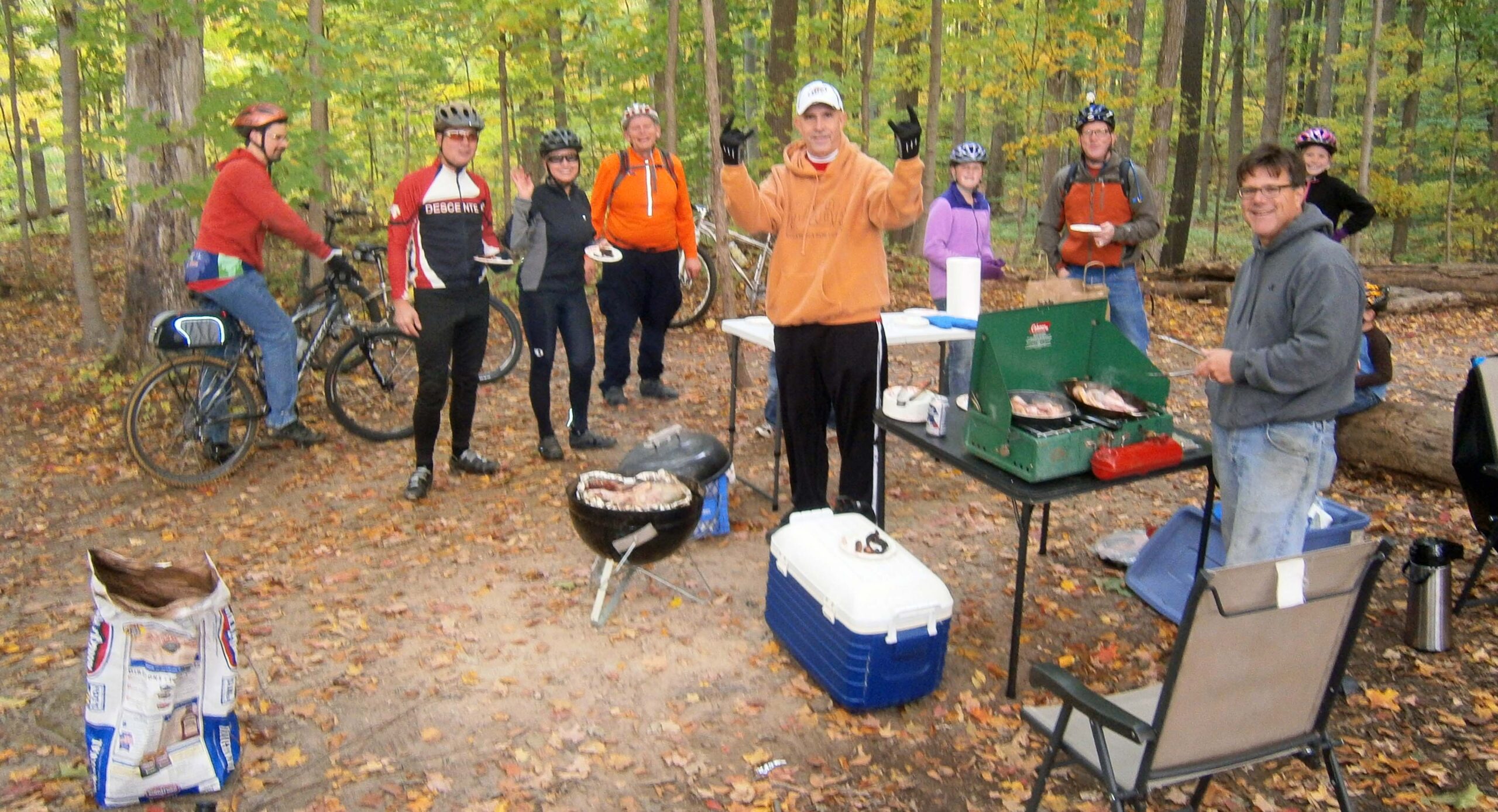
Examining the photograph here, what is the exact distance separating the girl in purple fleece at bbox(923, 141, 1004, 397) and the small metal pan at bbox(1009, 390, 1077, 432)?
214 centimetres

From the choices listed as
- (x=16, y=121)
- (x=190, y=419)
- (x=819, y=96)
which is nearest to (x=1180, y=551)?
(x=819, y=96)

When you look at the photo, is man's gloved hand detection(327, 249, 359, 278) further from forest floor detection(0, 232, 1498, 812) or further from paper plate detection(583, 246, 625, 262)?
paper plate detection(583, 246, 625, 262)

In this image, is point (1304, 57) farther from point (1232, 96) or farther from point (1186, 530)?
point (1186, 530)

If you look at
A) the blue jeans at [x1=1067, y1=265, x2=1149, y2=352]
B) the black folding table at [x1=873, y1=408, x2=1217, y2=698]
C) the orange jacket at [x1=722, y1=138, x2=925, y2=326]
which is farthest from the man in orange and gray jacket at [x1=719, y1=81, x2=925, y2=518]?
the blue jeans at [x1=1067, y1=265, x2=1149, y2=352]

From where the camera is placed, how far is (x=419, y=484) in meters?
5.38

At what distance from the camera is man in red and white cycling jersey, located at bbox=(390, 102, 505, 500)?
198 inches

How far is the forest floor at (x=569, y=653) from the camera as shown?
10.1 ft

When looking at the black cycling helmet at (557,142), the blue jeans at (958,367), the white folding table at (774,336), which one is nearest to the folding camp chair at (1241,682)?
the white folding table at (774,336)

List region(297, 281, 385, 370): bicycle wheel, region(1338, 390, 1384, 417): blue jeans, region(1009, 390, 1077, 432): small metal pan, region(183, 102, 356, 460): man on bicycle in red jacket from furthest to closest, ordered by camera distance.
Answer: region(297, 281, 385, 370): bicycle wheel → region(1338, 390, 1384, 417): blue jeans → region(183, 102, 356, 460): man on bicycle in red jacket → region(1009, 390, 1077, 432): small metal pan

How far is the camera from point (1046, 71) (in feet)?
40.3

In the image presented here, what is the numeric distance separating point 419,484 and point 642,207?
7.94 feet

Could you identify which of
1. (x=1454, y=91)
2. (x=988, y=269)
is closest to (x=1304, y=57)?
(x=1454, y=91)

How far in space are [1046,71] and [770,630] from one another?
34.0 ft

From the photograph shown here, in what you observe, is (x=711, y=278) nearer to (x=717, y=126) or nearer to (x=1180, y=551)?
(x=717, y=126)
